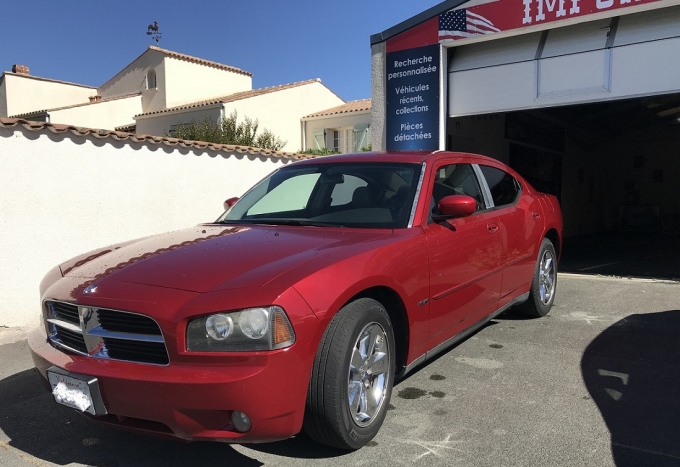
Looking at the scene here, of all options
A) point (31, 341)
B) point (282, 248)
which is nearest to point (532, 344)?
point (282, 248)

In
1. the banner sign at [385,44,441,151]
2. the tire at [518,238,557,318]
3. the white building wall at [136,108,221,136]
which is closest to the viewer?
the tire at [518,238,557,318]

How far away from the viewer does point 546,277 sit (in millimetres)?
5695

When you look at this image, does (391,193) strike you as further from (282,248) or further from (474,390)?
(474,390)

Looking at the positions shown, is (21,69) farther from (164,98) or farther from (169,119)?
(169,119)

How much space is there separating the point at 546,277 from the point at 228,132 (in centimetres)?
1479

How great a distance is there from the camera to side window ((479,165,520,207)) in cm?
474

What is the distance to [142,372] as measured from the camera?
96.4 inches

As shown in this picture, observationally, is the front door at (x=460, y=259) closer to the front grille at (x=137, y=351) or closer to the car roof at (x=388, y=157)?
the car roof at (x=388, y=157)

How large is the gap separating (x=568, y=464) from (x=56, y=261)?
5.63 meters

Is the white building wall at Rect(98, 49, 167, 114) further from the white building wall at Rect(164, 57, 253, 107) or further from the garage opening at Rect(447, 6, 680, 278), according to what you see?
the garage opening at Rect(447, 6, 680, 278)

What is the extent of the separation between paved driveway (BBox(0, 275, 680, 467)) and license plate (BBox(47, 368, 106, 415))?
523 mm

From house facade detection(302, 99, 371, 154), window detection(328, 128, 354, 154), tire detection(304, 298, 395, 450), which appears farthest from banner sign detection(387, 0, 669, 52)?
window detection(328, 128, 354, 154)

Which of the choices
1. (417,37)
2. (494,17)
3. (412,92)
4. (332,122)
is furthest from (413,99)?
(332,122)

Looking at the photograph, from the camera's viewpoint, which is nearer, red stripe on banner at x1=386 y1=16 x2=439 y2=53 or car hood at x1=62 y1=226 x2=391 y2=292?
car hood at x1=62 y1=226 x2=391 y2=292
